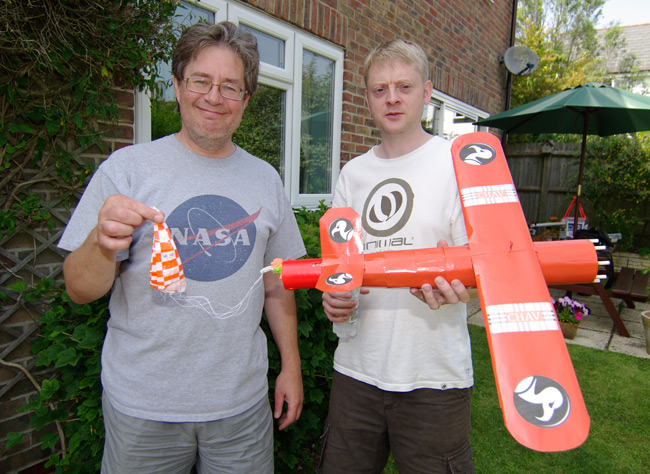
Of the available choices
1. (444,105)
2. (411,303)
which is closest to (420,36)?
(444,105)

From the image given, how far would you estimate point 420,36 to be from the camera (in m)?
5.30

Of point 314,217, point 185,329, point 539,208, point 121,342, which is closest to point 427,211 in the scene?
point 185,329

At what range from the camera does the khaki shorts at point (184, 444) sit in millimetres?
1328

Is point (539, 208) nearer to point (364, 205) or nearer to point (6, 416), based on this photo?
point (364, 205)

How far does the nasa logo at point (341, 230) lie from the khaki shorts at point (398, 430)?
2.11 feet

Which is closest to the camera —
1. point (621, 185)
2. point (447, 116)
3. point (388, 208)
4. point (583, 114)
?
point (388, 208)

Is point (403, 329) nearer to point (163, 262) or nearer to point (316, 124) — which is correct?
point (163, 262)

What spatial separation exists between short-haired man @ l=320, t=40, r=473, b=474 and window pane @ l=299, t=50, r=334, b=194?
100 inches

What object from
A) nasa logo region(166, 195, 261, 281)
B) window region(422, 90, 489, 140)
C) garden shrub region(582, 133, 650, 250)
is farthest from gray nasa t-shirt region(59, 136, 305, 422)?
garden shrub region(582, 133, 650, 250)

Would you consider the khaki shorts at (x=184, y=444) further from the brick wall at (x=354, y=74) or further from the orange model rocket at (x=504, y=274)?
the brick wall at (x=354, y=74)

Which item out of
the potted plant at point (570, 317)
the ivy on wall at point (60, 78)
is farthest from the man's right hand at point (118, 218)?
the potted plant at point (570, 317)

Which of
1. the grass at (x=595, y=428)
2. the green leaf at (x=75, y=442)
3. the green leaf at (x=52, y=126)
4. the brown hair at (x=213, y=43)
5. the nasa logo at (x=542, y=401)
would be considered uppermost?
the brown hair at (x=213, y=43)

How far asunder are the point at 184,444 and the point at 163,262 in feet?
2.18

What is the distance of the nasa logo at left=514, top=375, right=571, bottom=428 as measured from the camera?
918 mm
